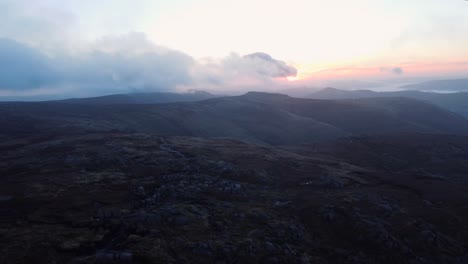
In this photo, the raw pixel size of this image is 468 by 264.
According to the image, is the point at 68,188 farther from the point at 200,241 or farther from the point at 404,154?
the point at 404,154

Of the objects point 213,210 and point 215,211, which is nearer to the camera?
point 215,211

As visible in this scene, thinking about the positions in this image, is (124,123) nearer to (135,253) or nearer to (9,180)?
(9,180)

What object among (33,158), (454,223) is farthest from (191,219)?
(33,158)

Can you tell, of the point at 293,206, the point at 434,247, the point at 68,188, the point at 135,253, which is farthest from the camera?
the point at 68,188

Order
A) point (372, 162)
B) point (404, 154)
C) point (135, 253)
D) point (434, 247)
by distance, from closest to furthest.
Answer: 1. point (135, 253)
2. point (434, 247)
3. point (372, 162)
4. point (404, 154)

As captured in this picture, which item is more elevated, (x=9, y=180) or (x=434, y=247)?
(x=9, y=180)

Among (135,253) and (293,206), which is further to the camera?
(293,206)

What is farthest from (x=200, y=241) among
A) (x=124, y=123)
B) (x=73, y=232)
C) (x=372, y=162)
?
(x=124, y=123)
